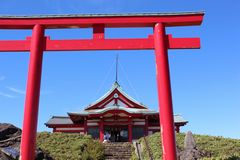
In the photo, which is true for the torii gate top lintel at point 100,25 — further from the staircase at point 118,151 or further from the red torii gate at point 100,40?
the staircase at point 118,151

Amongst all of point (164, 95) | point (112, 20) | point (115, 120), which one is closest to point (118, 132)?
point (115, 120)

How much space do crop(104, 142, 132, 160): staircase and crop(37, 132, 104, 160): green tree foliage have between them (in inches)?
39.7

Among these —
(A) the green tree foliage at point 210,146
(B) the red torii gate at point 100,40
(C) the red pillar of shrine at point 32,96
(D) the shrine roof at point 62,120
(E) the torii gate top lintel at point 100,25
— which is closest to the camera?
(C) the red pillar of shrine at point 32,96

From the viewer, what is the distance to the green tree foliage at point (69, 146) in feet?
56.1

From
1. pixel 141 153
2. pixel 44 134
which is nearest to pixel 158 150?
pixel 141 153

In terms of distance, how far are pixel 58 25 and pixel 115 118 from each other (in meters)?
18.1

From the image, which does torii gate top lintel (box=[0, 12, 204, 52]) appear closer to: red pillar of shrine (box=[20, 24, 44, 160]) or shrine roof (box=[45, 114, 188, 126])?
red pillar of shrine (box=[20, 24, 44, 160])

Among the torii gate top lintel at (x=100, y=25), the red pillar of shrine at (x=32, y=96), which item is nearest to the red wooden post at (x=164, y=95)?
the torii gate top lintel at (x=100, y=25)

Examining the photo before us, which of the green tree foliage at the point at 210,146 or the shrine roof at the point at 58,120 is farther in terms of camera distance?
the shrine roof at the point at 58,120

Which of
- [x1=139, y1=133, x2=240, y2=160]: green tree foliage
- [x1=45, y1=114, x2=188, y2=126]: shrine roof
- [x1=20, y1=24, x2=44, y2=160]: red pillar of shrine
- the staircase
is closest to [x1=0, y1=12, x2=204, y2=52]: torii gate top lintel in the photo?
[x1=20, y1=24, x2=44, y2=160]: red pillar of shrine

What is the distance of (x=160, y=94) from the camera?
841 centimetres

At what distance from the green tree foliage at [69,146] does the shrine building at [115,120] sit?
18.4 feet

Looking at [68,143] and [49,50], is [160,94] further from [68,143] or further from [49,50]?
[68,143]

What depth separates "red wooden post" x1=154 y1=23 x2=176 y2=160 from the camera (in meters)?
7.99
